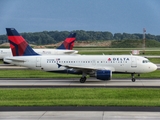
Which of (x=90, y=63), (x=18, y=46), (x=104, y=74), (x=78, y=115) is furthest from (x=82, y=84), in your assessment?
(x=78, y=115)

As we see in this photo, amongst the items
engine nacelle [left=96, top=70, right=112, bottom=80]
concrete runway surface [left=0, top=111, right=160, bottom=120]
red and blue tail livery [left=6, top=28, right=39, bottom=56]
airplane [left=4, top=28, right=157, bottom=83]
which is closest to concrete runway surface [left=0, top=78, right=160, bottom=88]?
engine nacelle [left=96, top=70, right=112, bottom=80]

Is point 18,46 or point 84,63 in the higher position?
point 18,46

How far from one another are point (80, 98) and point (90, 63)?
14058 mm

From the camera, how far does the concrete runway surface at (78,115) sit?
17516 mm

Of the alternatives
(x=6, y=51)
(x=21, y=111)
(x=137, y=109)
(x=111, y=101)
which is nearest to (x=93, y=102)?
Result: (x=111, y=101)

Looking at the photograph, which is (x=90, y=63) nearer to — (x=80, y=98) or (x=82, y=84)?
(x=82, y=84)

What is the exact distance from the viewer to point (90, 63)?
38.7 metres

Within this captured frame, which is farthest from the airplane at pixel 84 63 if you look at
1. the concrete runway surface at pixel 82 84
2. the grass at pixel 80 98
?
the grass at pixel 80 98

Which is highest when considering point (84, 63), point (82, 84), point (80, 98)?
point (84, 63)

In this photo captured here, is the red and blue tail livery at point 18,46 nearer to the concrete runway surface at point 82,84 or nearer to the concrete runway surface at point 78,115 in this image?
the concrete runway surface at point 82,84

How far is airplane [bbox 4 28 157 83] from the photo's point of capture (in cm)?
3775

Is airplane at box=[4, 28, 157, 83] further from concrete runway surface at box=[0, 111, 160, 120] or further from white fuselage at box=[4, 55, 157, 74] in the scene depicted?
concrete runway surface at box=[0, 111, 160, 120]

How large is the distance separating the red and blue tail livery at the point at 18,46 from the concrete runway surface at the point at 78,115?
71.1ft

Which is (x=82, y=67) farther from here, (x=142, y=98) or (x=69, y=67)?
(x=142, y=98)
